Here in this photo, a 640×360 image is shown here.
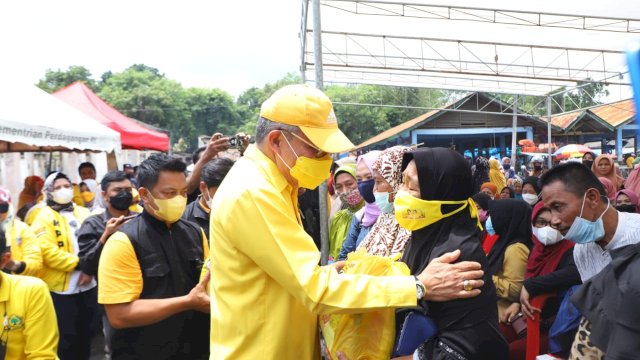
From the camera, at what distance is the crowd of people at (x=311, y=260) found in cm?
161

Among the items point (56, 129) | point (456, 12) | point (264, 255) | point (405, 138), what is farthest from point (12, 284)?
point (405, 138)

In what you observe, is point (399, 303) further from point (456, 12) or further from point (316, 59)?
point (456, 12)

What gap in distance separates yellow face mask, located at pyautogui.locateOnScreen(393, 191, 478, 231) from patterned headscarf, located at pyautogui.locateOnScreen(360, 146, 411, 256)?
2.63 ft

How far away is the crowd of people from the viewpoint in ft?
5.28

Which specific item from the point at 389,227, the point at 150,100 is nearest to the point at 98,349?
the point at 389,227

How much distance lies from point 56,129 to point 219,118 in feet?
197

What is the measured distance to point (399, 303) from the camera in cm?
159

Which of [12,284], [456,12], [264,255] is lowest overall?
[12,284]

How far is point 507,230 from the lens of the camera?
3.61 meters

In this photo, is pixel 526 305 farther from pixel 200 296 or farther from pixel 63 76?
pixel 63 76

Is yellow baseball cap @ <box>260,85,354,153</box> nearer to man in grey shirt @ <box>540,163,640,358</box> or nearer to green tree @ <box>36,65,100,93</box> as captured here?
man in grey shirt @ <box>540,163,640,358</box>

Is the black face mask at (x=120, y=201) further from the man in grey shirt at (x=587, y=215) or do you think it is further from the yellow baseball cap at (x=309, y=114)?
the man in grey shirt at (x=587, y=215)

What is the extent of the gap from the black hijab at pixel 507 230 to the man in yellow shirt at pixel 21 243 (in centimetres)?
358

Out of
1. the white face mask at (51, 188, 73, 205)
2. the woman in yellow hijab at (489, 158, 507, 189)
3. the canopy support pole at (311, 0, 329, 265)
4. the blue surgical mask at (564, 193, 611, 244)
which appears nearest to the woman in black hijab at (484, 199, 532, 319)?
the blue surgical mask at (564, 193, 611, 244)
